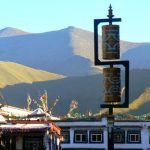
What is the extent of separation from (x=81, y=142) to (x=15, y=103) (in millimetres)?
113681

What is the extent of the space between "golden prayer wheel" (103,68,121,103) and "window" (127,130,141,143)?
3912cm

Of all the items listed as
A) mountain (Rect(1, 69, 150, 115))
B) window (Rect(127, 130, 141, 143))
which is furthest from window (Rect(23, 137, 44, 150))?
mountain (Rect(1, 69, 150, 115))

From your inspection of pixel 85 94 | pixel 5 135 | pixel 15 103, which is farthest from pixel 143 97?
pixel 5 135

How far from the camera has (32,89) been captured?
184 m

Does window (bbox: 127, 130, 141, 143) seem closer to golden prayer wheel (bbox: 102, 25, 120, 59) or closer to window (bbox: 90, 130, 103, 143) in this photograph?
window (bbox: 90, 130, 103, 143)

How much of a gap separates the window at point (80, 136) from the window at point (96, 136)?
611 mm

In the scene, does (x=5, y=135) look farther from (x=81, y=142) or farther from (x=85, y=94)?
(x=85, y=94)

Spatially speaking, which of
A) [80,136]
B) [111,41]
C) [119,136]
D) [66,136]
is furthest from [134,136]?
[111,41]

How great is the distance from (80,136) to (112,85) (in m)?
39.7

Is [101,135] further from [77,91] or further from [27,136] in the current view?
[77,91]

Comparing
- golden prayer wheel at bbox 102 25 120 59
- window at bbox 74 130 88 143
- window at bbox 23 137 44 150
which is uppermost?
golden prayer wheel at bbox 102 25 120 59

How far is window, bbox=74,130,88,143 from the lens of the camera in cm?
5972

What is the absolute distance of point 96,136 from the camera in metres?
59.4

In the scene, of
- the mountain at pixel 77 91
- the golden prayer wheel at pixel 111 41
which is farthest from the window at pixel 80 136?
the mountain at pixel 77 91
